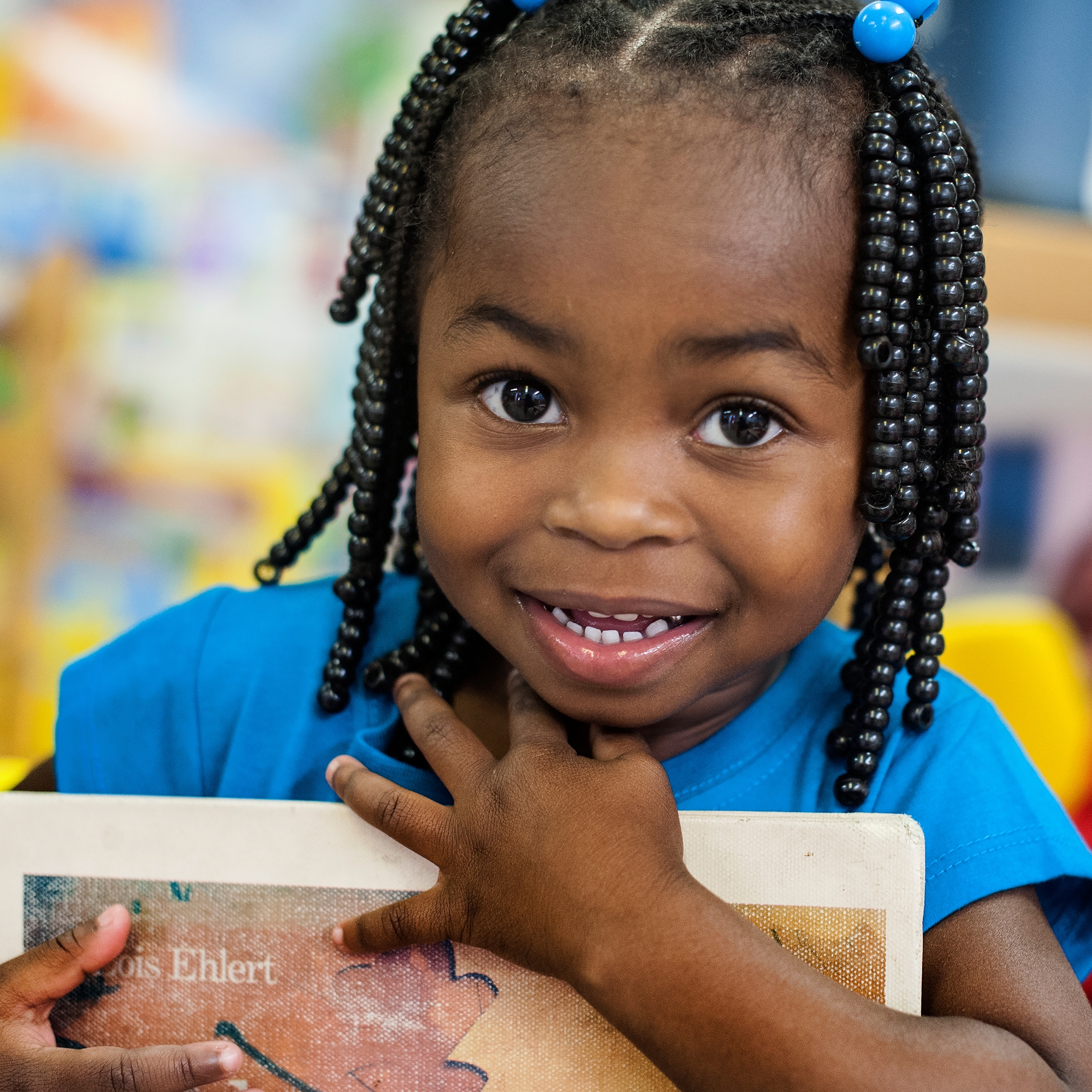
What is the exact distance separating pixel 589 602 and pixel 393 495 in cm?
29

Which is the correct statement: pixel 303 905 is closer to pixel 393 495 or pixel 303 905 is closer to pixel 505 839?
pixel 505 839

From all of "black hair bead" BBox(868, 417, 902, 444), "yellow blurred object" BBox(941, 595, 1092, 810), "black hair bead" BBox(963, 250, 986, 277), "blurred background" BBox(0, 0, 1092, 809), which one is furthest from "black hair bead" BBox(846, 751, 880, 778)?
"blurred background" BBox(0, 0, 1092, 809)

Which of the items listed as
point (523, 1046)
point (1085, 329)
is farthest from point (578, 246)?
point (1085, 329)

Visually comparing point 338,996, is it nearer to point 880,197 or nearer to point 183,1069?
point 183,1069

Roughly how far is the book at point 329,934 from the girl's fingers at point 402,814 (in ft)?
0.05

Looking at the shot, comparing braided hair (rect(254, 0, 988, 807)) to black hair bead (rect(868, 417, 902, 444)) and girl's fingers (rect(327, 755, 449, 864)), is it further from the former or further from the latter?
girl's fingers (rect(327, 755, 449, 864))

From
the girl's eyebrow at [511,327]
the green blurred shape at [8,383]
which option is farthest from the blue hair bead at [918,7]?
the green blurred shape at [8,383]

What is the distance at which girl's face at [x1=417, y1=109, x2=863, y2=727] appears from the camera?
2.13ft

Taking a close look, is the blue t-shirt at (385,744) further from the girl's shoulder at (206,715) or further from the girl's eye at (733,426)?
the girl's eye at (733,426)

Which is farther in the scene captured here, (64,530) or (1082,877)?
(64,530)

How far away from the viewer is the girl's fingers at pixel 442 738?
2.37 feet

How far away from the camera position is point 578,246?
2.15 ft

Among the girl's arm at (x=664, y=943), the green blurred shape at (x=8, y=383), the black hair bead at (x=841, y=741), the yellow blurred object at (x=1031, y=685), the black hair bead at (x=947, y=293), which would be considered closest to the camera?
the girl's arm at (x=664, y=943)

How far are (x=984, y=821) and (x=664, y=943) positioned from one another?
27cm
